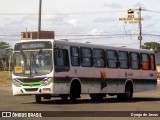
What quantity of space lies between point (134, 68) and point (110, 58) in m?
2.51

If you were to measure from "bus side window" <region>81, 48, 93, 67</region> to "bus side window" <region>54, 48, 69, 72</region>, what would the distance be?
1375 mm

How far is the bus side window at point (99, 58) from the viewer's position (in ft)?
83.7

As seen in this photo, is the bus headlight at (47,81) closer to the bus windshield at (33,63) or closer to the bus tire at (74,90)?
the bus windshield at (33,63)

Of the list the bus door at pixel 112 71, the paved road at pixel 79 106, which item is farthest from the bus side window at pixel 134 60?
the paved road at pixel 79 106

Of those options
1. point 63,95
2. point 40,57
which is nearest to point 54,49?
point 40,57

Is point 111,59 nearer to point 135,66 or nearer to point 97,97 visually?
point 97,97

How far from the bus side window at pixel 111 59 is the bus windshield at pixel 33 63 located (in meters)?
4.73

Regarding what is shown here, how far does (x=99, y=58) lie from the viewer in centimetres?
2583

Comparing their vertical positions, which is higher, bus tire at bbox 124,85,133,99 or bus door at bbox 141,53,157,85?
bus door at bbox 141,53,157,85

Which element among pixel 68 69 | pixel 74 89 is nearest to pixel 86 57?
pixel 68 69

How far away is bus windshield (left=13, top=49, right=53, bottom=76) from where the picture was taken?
22625mm

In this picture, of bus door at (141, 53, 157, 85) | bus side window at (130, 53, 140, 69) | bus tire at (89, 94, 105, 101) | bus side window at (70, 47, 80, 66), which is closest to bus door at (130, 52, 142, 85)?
bus side window at (130, 53, 140, 69)

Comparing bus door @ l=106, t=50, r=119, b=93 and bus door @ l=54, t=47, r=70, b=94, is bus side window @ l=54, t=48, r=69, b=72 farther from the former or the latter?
bus door @ l=106, t=50, r=119, b=93

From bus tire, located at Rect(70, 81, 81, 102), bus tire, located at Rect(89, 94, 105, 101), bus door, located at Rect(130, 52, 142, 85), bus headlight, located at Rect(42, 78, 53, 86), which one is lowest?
bus tire, located at Rect(89, 94, 105, 101)
